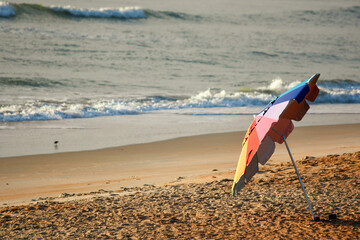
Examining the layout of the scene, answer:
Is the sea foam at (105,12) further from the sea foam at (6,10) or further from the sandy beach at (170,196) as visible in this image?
the sandy beach at (170,196)

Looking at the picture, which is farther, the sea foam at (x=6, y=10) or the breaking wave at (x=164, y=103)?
the sea foam at (x=6, y=10)

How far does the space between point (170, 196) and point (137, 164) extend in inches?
103

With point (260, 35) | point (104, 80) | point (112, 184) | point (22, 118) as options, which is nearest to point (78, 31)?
point (104, 80)

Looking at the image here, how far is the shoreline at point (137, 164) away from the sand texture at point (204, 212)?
59 cm

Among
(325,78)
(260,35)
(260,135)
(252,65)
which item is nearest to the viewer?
(260,135)

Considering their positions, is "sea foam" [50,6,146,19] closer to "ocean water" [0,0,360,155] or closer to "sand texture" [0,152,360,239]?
"ocean water" [0,0,360,155]

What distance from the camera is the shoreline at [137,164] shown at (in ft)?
21.9

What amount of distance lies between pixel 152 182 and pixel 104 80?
1252cm

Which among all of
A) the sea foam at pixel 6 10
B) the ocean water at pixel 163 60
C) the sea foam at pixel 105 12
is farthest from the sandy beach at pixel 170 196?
the sea foam at pixel 105 12

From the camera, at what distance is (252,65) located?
2378 centimetres

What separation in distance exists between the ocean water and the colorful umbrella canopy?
6.20 meters

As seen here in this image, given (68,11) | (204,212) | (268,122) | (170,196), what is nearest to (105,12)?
(68,11)

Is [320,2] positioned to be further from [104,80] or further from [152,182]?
[152,182]

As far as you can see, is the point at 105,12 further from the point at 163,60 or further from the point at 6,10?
the point at 163,60
